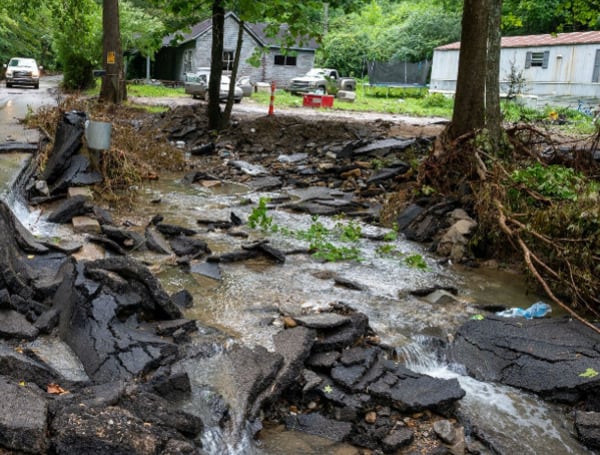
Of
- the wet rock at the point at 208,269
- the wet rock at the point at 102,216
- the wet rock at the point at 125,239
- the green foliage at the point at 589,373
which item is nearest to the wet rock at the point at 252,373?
the wet rock at the point at 208,269

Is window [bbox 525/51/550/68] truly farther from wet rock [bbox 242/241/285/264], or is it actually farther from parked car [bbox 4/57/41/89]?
wet rock [bbox 242/241/285/264]

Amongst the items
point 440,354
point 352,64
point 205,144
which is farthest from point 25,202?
point 352,64

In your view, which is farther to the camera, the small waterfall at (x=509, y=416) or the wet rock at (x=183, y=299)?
the wet rock at (x=183, y=299)

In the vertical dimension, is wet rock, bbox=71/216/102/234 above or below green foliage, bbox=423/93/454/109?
below

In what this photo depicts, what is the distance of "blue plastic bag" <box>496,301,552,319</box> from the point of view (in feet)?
22.6

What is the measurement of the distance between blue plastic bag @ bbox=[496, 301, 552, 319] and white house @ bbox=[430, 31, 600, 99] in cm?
2701

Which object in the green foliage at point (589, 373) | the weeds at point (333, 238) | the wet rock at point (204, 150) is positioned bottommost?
the green foliage at point (589, 373)

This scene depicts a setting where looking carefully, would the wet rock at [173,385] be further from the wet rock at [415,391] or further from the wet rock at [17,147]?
the wet rock at [17,147]

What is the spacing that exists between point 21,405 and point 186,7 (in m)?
14.1

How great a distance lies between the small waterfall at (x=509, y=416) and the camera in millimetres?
4680

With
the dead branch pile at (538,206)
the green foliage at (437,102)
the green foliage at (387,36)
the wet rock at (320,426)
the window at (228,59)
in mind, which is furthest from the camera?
the green foliage at (387,36)

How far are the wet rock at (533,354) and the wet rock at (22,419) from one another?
12.2ft

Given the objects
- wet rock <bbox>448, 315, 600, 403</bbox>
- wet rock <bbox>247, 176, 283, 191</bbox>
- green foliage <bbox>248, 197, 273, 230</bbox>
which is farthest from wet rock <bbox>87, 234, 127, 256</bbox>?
wet rock <bbox>247, 176, 283, 191</bbox>

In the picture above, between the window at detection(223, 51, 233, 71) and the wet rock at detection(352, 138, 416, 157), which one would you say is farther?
the window at detection(223, 51, 233, 71)
